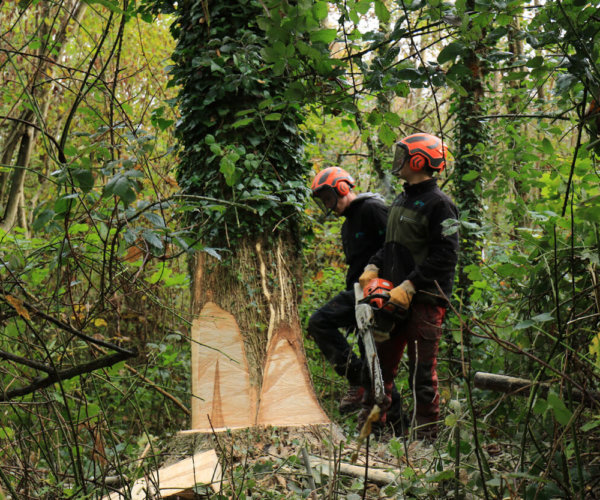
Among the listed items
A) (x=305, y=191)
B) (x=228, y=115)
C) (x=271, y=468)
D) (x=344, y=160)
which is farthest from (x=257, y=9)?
(x=344, y=160)

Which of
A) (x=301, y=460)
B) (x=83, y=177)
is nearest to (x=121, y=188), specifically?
(x=83, y=177)

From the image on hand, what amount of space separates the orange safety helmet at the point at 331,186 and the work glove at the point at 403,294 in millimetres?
1157

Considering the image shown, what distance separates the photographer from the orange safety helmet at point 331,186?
494 cm

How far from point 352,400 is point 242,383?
3.68ft

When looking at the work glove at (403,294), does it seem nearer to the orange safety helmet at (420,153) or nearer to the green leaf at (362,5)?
the orange safety helmet at (420,153)

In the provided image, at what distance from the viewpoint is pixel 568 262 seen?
2641 mm

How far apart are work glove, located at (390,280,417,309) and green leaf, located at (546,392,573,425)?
7.60 ft

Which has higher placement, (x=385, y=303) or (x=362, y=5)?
(x=362, y=5)

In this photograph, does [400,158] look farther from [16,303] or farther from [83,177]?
[16,303]

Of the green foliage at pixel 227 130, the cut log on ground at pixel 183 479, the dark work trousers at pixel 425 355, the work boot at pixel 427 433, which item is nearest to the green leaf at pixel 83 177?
the cut log on ground at pixel 183 479

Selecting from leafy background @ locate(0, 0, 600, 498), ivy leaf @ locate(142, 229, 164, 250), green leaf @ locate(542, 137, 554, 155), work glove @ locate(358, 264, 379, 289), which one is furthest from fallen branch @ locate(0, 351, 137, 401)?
work glove @ locate(358, 264, 379, 289)

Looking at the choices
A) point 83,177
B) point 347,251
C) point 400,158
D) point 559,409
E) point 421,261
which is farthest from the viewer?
point 347,251

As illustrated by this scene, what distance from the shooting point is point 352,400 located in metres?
4.91

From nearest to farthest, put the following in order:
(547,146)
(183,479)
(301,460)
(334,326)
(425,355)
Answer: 1. (183,479)
2. (547,146)
3. (301,460)
4. (425,355)
5. (334,326)
